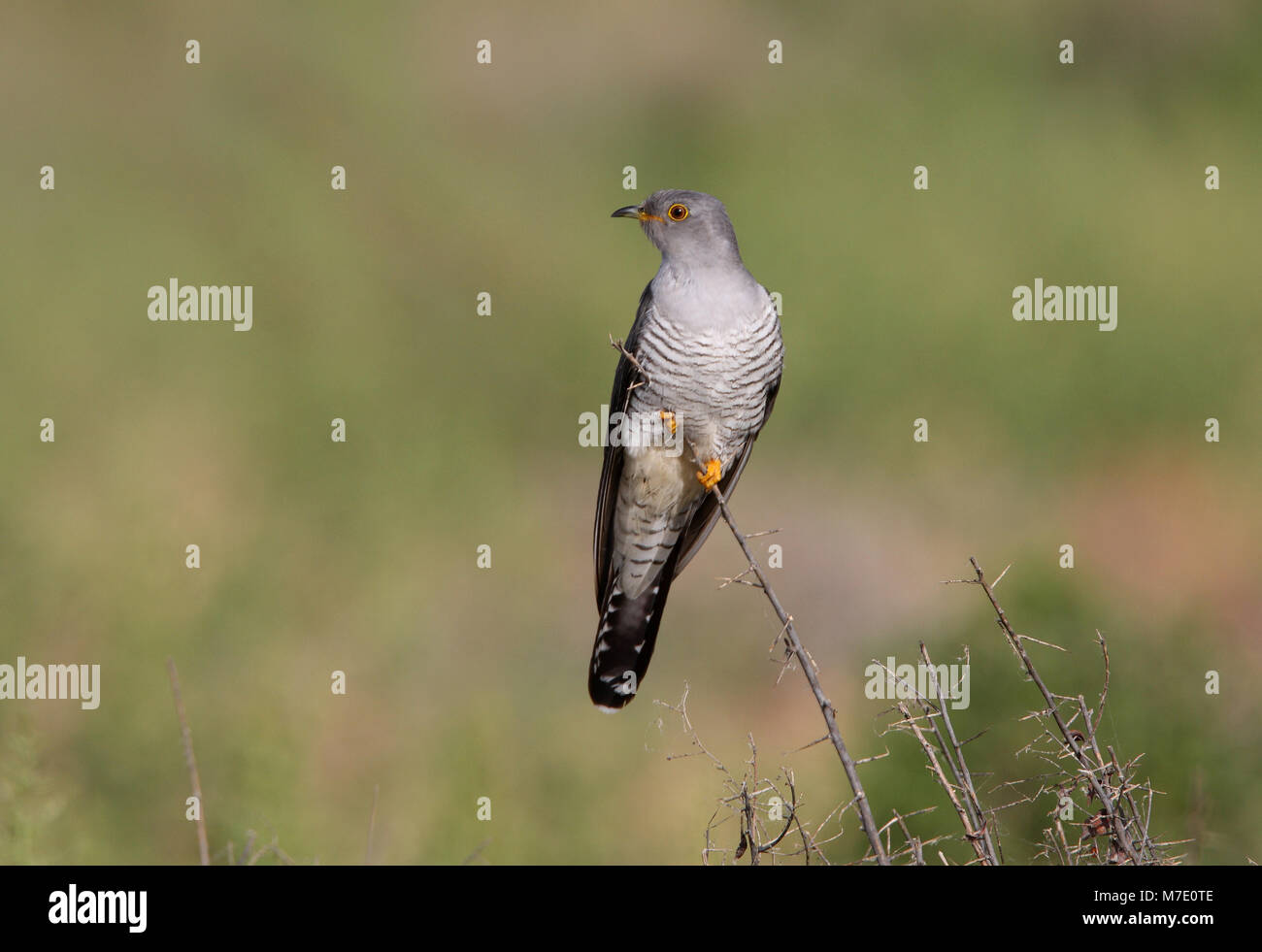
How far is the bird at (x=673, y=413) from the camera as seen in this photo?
15.8ft

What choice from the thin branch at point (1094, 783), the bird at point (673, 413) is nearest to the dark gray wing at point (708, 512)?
the bird at point (673, 413)

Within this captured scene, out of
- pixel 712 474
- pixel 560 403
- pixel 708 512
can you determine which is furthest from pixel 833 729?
pixel 560 403

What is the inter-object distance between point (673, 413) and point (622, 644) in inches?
34.8

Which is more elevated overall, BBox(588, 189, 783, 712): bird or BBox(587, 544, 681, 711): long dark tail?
BBox(588, 189, 783, 712): bird

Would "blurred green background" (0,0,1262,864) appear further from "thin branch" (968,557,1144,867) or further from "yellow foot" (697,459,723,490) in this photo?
"thin branch" (968,557,1144,867)

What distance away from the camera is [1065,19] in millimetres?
20188

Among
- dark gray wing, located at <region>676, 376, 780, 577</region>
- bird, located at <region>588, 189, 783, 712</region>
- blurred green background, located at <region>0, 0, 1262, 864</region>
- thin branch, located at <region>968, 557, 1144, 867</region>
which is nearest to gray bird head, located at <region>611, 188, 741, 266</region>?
bird, located at <region>588, 189, 783, 712</region>

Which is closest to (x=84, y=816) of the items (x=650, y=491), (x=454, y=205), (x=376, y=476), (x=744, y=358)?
(x=650, y=491)

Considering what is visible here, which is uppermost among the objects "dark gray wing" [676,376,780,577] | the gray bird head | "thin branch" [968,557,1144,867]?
the gray bird head

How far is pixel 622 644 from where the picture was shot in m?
5.12

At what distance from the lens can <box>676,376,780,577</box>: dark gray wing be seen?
17.4ft

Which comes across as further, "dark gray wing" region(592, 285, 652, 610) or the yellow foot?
"dark gray wing" region(592, 285, 652, 610)

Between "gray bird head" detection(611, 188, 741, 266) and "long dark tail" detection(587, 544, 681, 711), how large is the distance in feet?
4.07

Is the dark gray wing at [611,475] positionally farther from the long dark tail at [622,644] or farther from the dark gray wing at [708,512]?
the dark gray wing at [708,512]
